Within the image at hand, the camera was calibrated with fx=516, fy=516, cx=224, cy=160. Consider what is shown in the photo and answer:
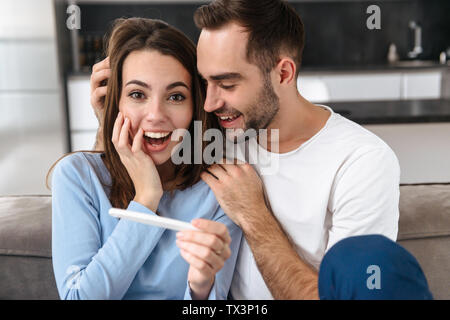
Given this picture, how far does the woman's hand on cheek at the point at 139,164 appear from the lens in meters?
1.02

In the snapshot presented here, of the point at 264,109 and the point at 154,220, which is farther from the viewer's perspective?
the point at 264,109

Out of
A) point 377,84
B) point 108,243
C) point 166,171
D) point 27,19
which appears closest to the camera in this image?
Result: point 108,243

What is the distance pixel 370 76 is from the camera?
12.0 ft

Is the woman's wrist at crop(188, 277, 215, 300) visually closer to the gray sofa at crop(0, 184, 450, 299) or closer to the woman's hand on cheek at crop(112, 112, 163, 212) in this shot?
the woman's hand on cheek at crop(112, 112, 163, 212)

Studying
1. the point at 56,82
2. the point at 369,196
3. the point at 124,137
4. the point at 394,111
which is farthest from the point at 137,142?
the point at 56,82

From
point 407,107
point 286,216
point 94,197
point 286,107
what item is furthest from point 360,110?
point 94,197

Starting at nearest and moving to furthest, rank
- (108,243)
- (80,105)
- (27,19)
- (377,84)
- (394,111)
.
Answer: (108,243), (394,111), (27,19), (80,105), (377,84)

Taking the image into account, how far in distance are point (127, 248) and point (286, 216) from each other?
1.19 feet

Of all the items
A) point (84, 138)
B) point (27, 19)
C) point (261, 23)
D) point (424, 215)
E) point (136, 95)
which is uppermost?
point (27, 19)

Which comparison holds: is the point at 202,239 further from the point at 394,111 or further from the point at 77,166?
the point at 394,111

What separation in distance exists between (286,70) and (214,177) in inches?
11.9

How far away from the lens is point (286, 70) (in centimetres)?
120

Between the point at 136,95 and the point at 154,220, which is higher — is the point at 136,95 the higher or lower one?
the higher one

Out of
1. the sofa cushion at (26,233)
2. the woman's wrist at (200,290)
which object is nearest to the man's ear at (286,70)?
the woman's wrist at (200,290)
